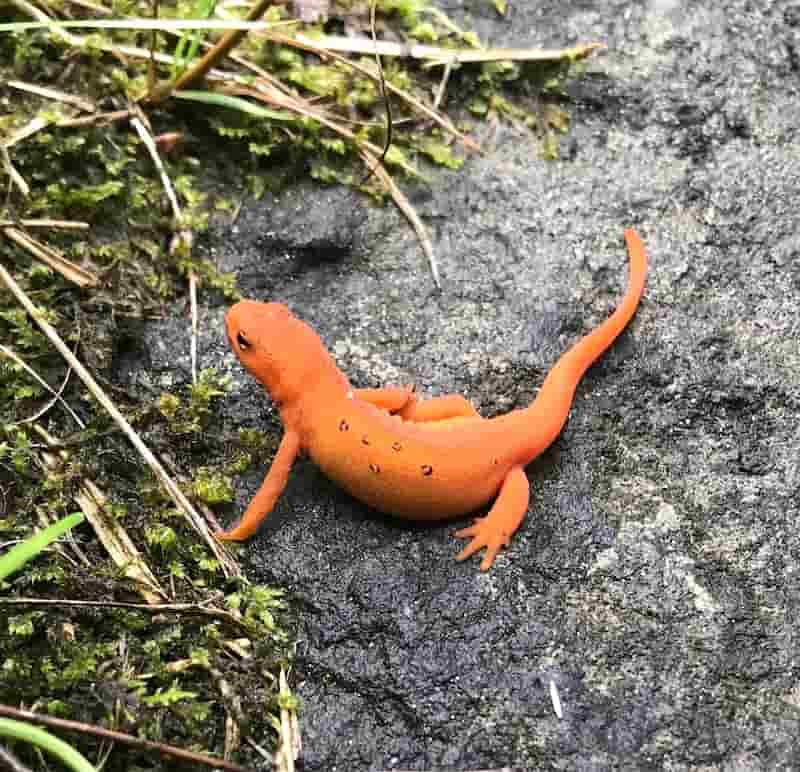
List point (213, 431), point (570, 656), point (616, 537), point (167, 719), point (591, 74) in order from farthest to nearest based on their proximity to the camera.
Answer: point (591, 74)
point (213, 431)
point (616, 537)
point (570, 656)
point (167, 719)

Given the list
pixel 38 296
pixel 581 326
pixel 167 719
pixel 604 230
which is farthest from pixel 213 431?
pixel 604 230

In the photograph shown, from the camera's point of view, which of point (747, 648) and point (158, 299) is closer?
point (747, 648)

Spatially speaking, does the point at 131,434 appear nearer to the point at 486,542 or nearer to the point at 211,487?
the point at 211,487

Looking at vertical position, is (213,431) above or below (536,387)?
below

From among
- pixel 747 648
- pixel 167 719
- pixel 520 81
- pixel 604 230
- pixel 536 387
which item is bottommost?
pixel 167 719

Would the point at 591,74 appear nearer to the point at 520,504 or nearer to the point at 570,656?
the point at 520,504

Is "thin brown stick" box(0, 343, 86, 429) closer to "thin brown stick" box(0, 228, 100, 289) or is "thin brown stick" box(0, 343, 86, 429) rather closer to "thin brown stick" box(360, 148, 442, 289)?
"thin brown stick" box(0, 228, 100, 289)

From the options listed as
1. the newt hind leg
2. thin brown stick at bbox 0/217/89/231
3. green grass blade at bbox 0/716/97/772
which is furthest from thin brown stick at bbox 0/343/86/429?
the newt hind leg
